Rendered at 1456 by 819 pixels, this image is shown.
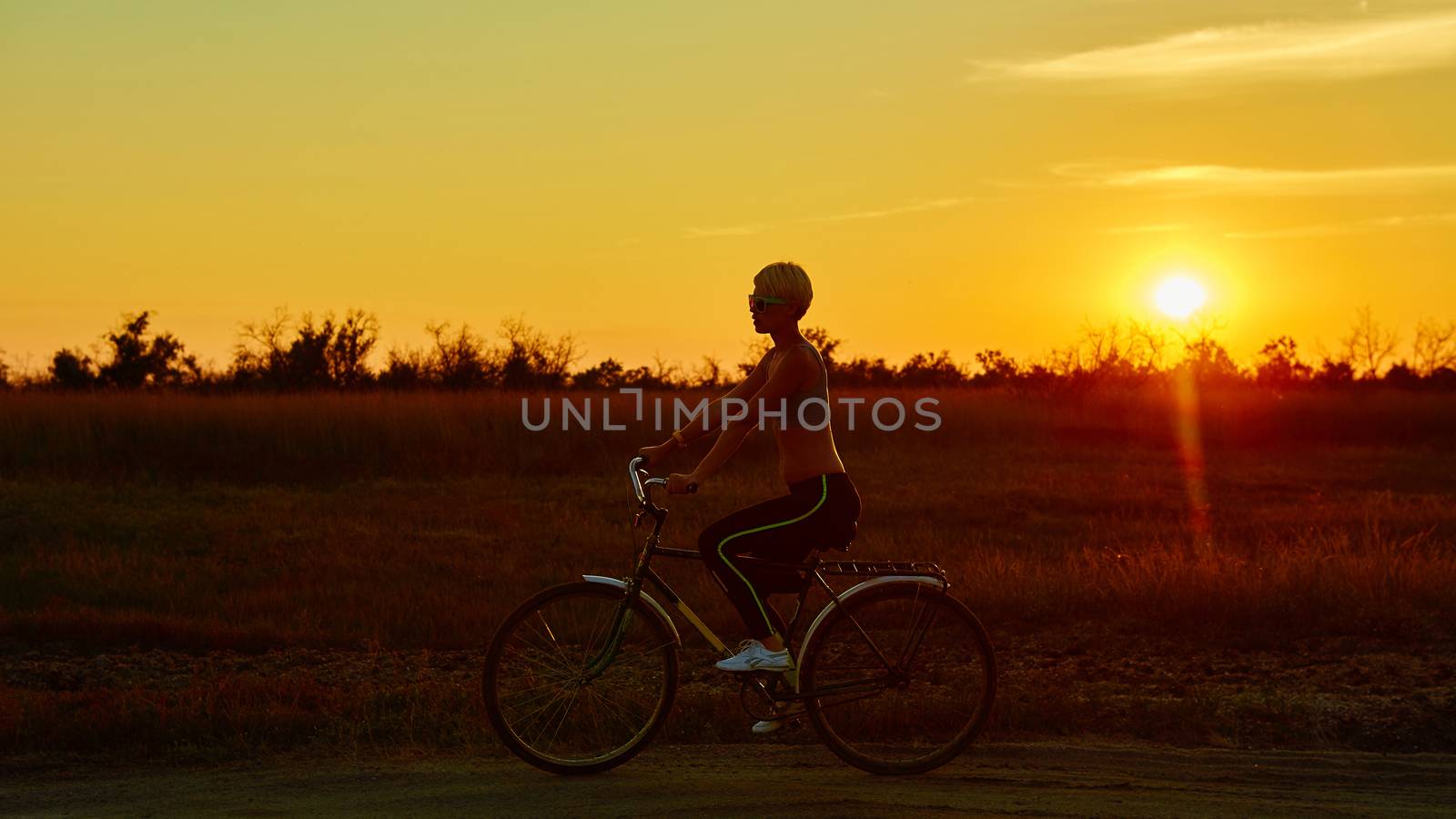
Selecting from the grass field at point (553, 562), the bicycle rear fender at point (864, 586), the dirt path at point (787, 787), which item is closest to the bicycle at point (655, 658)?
the bicycle rear fender at point (864, 586)

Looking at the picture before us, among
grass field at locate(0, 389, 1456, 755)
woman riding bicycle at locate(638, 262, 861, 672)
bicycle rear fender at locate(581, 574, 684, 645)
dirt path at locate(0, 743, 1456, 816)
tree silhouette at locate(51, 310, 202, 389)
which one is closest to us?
dirt path at locate(0, 743, 1456, 816)

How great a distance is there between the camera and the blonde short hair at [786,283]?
6.34 metres

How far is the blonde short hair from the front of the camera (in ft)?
20.8

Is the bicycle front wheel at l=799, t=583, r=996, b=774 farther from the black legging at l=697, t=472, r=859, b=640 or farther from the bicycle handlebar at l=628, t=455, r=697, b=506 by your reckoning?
the bicycle handlebar at l=628, t=455, r=697, b=506

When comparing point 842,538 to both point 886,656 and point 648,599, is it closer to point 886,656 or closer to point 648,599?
point 886,656

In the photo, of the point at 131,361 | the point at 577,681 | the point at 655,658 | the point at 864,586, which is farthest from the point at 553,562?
the point at 131,361

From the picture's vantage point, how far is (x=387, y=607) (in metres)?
12.0

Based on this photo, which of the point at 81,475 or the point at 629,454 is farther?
the point at 629,454

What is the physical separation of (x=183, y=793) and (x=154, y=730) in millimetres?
1326

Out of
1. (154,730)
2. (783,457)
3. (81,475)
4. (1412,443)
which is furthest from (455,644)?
(1412,443)

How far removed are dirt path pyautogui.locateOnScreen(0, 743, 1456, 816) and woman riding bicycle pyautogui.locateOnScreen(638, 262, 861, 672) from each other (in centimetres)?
61

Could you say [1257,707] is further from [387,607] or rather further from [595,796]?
[387,607]

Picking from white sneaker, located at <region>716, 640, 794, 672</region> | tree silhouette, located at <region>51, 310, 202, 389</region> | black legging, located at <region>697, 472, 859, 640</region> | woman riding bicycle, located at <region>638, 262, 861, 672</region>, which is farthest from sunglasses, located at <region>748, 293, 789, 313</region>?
tree silhouette, located at <region>51, 310, 202, 389</region>

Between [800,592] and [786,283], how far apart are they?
1.28m
